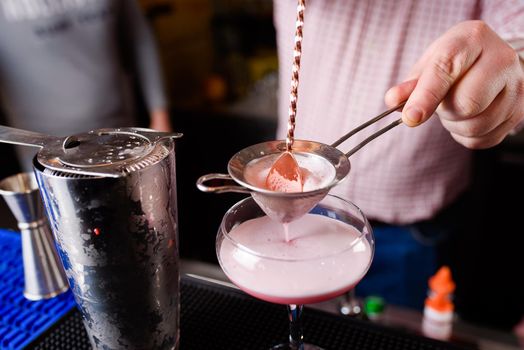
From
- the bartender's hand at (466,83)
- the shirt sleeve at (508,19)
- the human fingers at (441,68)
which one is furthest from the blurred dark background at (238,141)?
the human fingers at (441,68)

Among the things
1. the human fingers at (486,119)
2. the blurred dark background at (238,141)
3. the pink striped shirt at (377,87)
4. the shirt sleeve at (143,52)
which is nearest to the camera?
A: the human fingers at (486,119)

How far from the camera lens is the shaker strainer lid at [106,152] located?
2.72 ft

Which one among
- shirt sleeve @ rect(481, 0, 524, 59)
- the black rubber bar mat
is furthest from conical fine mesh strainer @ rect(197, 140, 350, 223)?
shirt sleeve @ rect(481, 0, 524, 59)

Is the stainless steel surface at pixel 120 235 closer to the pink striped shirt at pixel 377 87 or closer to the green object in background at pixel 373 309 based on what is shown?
the green object in background at pixel 373 309

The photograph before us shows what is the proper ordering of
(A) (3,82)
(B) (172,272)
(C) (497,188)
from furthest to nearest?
(C) (497,188), (A) (3,82), (B) (172,272)

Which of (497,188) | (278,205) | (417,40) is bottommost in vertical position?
(497,188)

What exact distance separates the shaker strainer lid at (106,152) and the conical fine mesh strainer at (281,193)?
0.11 m

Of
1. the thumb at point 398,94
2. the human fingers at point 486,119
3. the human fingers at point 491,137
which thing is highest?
the thumb at point 398,94

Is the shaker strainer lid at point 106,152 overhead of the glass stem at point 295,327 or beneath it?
overhead

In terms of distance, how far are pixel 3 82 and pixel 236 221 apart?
178 cm

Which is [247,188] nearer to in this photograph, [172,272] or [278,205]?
[278,205]

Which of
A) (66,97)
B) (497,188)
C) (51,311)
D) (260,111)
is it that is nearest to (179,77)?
(260,111)

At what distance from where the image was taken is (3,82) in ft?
7.55

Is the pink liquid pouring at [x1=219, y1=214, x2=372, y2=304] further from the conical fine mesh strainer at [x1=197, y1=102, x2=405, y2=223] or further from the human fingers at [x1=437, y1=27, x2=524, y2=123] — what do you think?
the human fingers at [x1=437, y1=27, x2=524, y2=123]
